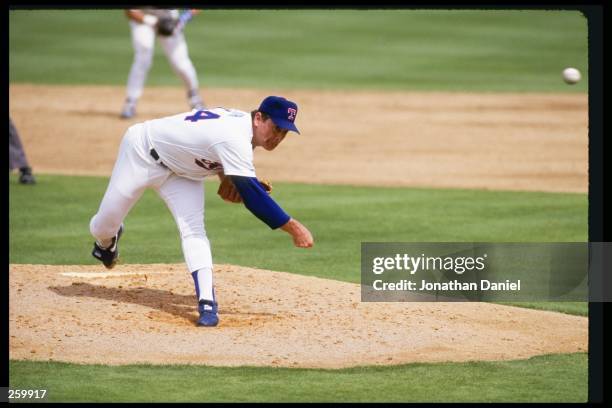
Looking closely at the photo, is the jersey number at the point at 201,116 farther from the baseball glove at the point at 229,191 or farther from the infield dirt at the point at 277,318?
the infield dirt at the point at 277,318

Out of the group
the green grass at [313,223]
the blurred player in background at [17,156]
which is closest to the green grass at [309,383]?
the green grass at [313,223]

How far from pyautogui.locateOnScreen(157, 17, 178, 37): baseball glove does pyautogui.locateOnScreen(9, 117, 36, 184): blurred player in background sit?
4.42m

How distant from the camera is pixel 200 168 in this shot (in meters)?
7.51

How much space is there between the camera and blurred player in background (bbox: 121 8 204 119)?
17.1 metres

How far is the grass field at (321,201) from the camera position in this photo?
255 inches

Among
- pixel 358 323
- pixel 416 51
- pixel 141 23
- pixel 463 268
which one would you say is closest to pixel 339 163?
pixel 141 23

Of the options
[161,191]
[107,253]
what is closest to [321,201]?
[107,253]

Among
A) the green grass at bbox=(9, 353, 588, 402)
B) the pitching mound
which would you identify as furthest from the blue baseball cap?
the green grass at bbox=(9, 353, 588, 402)

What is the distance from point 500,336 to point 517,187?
6.18 metres

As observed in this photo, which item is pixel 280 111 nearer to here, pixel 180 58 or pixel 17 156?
pixel 17 156

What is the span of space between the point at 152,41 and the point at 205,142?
10485mm

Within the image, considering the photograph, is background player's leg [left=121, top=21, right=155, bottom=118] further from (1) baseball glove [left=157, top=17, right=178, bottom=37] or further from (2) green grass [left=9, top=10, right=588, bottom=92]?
(2) green grass [left=9, top=10, right=588, bottom=92]

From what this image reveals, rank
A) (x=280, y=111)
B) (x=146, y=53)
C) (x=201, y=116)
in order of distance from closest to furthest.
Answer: (x=280, y=111)
(x=201, y=116)
(x=146, y=53)

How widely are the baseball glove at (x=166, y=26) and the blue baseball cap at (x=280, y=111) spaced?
10242 millimetres
